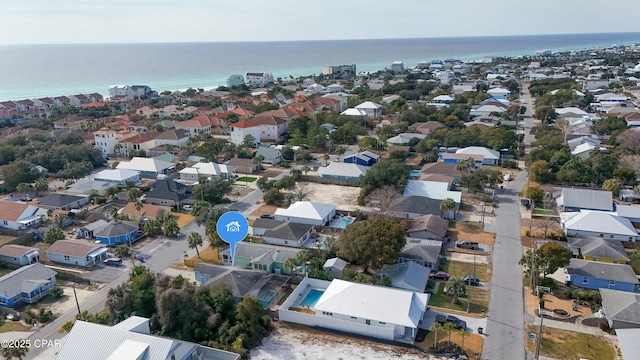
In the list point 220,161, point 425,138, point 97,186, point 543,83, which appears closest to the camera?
point 97,186

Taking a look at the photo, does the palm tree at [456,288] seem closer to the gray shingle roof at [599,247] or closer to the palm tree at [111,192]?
the gray shingle roof at [599,247]

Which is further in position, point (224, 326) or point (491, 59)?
point (491, 59)

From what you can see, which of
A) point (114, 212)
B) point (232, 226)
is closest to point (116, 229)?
point (114, 212)

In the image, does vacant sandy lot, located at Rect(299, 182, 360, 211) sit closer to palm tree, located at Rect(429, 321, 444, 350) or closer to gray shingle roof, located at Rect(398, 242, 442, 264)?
gray shingle roof, located at Rect(398, 242, 442, 264)

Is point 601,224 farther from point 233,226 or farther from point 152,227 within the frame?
point 152,227

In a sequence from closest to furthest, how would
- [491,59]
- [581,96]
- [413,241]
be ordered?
[413,241] < [581,96] < [491,59]

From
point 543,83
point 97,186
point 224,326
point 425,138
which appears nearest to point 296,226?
point 224,326

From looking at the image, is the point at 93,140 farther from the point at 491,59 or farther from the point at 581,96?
the point at 491,59
